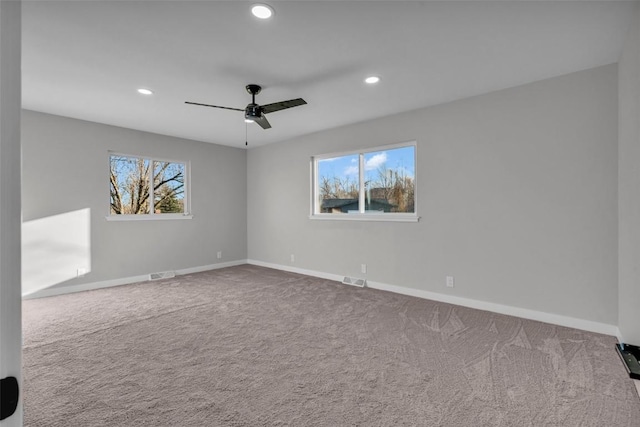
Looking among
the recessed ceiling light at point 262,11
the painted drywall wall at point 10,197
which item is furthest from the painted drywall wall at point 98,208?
the painted drywall wall at point 10,197

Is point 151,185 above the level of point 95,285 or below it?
above

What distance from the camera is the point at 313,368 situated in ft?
7.63

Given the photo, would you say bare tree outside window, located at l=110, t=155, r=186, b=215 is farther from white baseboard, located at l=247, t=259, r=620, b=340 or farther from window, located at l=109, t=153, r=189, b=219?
white baseboard, located at l=247, t=259, r=620, b=340

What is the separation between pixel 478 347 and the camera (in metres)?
2.65

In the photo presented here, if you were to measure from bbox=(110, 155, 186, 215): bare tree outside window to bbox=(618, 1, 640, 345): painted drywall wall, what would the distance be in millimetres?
5848

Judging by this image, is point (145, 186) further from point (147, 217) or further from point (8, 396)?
point (8, 396)

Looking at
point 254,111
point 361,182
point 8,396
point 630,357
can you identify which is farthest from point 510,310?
point 8,396

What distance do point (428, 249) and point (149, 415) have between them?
332cm

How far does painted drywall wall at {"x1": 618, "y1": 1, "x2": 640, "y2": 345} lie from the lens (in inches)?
88.5

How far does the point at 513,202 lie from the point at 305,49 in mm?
2647

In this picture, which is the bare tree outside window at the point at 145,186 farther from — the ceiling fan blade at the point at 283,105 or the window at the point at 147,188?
the ceiling fan blade at the point at 283,105

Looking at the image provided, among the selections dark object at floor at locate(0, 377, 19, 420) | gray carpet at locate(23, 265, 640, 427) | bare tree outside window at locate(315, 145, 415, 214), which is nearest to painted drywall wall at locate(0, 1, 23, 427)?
dark object at floor at locate(0, 377, 19, 420)

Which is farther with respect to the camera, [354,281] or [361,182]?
[361,182]

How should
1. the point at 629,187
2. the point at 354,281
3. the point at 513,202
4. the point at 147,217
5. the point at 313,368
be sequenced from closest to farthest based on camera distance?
the point at 313,368 < the point at 629,187 < the point at 513,202 < the point at 354,281 < the point at 147,217
